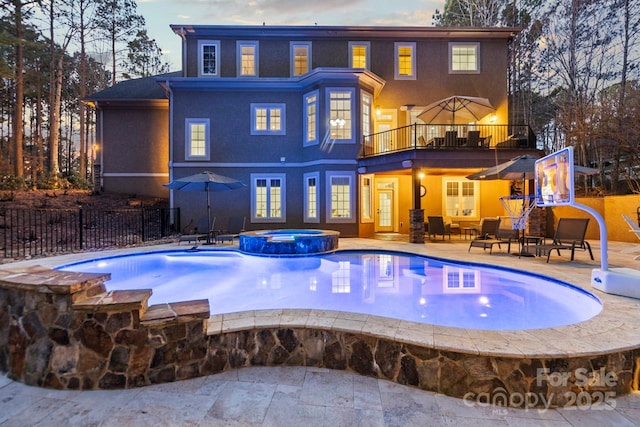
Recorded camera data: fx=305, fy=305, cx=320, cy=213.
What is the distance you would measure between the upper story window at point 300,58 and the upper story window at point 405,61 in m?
3.90

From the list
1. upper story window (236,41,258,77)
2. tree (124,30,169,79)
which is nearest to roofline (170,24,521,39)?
upper story window (236,41,258,77)

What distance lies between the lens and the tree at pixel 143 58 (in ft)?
73.6

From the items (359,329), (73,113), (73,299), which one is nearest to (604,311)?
(359,329)

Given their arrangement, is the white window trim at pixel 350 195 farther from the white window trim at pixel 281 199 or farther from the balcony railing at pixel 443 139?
the white window trim at pixel 281 199

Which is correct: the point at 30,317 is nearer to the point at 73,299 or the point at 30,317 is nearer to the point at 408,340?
the point at 73,299

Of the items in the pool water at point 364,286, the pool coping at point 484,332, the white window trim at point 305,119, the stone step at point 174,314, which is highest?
the white window trim at point 305,119

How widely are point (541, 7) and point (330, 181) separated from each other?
17.2m

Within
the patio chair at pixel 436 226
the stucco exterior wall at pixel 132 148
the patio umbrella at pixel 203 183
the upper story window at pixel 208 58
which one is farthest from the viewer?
the stucco exterior wall at pixel 132 148

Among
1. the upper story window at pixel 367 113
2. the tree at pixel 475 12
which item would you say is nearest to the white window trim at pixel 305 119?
the upper story window at pixel 367 113

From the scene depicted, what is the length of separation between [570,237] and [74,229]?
15.4m

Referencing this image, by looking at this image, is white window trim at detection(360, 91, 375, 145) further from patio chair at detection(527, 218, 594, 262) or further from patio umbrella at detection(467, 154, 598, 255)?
patio chair at detection(527, 218, 594, 262)

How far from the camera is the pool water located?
455cm

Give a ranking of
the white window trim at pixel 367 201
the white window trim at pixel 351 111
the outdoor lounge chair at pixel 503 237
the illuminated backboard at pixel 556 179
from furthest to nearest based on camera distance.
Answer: the white window trim at pixel 367 201
the white window trim at pixel 351 111
the outdoor lounge chair at pixel 503 237
the illuminated backboard at pixel 556 179

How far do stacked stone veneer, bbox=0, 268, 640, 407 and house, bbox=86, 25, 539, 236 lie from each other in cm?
908
